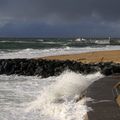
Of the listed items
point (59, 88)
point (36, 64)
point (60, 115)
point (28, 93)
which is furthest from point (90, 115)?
point (36, 64)

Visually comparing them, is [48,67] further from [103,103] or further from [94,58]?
[103,103]

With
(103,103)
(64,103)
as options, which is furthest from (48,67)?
(103,103)

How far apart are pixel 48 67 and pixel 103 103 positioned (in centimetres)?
1381

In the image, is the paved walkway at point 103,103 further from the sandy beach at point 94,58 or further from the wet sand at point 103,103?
the sandy beach at point 94,58

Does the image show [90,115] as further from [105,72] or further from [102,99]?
[105,72]

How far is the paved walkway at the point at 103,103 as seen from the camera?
8.26 m

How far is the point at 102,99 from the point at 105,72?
29.8 feet

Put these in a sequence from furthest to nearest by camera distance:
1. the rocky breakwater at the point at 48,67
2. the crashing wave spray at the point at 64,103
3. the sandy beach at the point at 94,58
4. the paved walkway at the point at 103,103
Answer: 1. the sandy beach at the point at 94,58
2. the rocky breakwater at the point at 48,67
3. the crashing wave spray at the point at 64,103
4. the paved walkway at the point at 103,103

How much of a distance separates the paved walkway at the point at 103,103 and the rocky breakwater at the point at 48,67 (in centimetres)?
673

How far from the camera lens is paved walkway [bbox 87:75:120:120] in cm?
826

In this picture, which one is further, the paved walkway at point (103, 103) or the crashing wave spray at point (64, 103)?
the crashing wave spray at point (64, 103)

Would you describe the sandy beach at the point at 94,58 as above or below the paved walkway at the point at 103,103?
below

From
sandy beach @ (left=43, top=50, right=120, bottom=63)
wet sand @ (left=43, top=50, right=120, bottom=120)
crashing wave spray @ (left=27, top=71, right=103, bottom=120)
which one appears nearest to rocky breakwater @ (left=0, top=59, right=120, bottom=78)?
sandy beach @ (left=43, top=50, right=120, bottom=63)

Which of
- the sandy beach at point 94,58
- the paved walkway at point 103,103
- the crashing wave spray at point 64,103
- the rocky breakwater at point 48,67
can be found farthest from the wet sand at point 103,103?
the sandy beach at point 94,58
